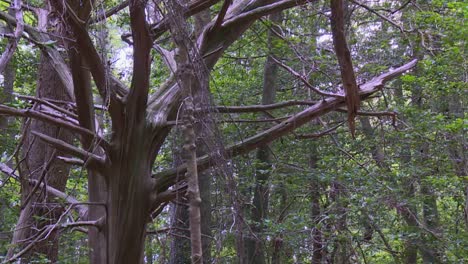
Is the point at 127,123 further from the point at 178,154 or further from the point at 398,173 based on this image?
the point at 398,173

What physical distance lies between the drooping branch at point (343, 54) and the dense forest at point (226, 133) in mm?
10

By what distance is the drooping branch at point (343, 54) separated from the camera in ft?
9.95

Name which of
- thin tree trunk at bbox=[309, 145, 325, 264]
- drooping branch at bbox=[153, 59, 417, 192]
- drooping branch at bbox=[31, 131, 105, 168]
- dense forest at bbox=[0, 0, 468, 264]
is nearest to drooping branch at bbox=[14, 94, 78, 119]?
dense forest at bbox=[0, 0, 468, 264]

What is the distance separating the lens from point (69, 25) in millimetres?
3918

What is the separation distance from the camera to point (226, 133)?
23.8 feet

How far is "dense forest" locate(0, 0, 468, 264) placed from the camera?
11.9 ft

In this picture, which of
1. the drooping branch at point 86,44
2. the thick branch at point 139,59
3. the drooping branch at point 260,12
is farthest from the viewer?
the drooping branch at point 260,12

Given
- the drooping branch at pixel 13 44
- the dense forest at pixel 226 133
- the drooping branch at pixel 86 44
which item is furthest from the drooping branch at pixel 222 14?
the drooping branch at pixel 13 44

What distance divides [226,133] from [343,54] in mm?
4063

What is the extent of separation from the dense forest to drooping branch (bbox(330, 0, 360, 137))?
0.01 m

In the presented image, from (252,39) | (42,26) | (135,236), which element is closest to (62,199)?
(135,236)

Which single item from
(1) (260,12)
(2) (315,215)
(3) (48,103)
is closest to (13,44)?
(3) (48,103)

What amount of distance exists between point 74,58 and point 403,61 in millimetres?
6094

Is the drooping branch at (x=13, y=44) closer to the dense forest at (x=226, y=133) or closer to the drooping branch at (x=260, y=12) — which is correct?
the dense forest at (x=226, y=133)
